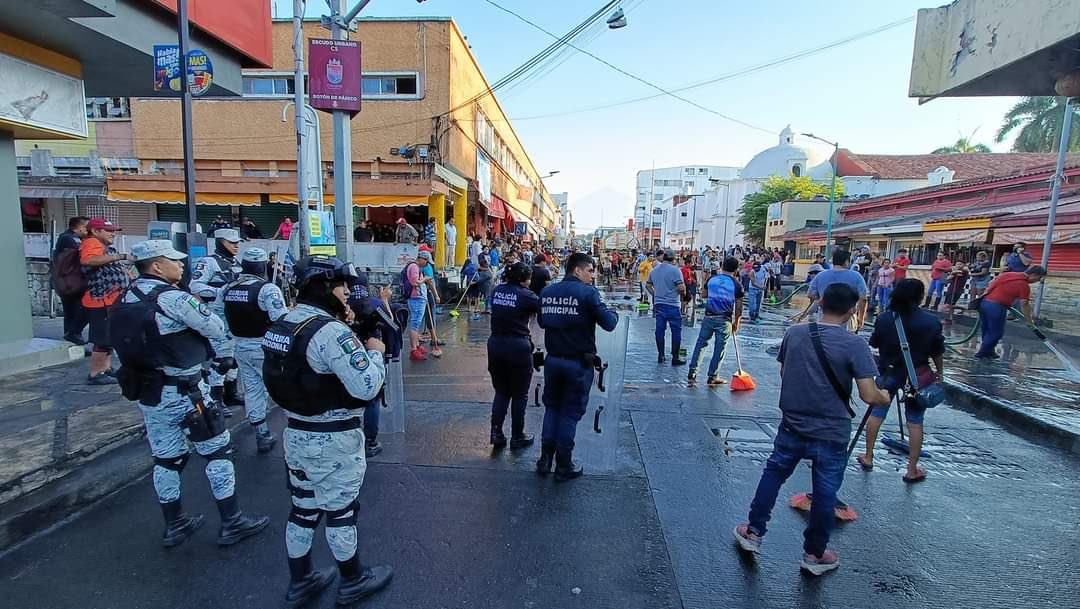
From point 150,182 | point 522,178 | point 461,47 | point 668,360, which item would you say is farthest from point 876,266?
point 522,178

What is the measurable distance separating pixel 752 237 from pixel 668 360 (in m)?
37.2

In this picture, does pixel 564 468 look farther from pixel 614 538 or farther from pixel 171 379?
pixel 171 379

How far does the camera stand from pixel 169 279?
315 centimetres

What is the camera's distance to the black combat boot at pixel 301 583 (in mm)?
2562

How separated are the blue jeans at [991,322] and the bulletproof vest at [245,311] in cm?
1042

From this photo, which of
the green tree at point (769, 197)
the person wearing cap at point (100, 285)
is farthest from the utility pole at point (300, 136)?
the green tree at point (769, 197)

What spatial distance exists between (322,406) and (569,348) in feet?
6.43

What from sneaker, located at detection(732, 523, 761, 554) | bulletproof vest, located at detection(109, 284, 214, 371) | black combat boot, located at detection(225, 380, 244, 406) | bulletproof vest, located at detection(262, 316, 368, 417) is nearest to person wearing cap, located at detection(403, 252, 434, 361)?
black combat boot, located at detection(225, 380, 244, 406)

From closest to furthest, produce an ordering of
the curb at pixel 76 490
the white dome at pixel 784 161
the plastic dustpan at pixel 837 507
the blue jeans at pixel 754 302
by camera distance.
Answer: the curb at pixel 76 490 → the plastic dustpan at pixel 837 507 → the blue jeans at pixel 754 302 → the white dome at pixel 784 161

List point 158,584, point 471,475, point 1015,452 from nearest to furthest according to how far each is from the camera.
Result: point 158,584, point 471,475, point 1015,452

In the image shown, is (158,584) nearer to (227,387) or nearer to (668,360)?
(227,387)

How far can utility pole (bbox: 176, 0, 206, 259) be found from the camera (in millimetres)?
6152

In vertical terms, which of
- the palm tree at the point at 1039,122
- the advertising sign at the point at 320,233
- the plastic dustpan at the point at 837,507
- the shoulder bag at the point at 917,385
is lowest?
the plastic dustpan at the point at 837,507

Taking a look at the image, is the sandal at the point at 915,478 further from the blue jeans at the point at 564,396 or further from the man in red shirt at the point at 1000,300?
the man in red shirt at the point at 1000,300
